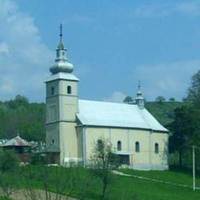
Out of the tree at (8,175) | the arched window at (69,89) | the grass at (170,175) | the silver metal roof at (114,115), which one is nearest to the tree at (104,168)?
the tree at (8,175)

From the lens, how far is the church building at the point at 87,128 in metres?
84.4

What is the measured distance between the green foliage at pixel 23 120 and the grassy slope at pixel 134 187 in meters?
39.7

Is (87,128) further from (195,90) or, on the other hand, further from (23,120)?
(23,120)

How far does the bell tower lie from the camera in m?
84.7

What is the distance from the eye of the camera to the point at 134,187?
2606 inches

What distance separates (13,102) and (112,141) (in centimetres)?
7838

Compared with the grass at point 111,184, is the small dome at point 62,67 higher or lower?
higher

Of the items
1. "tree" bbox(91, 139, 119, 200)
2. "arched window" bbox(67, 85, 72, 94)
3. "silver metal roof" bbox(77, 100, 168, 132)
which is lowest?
"tree" bbox(91, 139, 119, 200)

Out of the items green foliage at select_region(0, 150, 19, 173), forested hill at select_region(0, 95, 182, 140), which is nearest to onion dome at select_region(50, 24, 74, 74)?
forested hill at select_region(0, 95, 182, 140)

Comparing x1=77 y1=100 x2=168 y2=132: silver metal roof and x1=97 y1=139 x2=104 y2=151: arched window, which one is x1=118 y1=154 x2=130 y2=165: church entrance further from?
x1=97 y1=139 x2=104 y2=151: arched window

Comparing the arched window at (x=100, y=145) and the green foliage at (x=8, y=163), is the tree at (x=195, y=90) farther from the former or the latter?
the green foliage at (x=8, y=163)

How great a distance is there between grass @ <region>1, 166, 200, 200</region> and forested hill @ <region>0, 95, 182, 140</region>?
24.8m

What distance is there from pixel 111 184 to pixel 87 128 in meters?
27.2

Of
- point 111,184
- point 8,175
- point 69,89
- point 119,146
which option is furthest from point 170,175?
point 8,175
